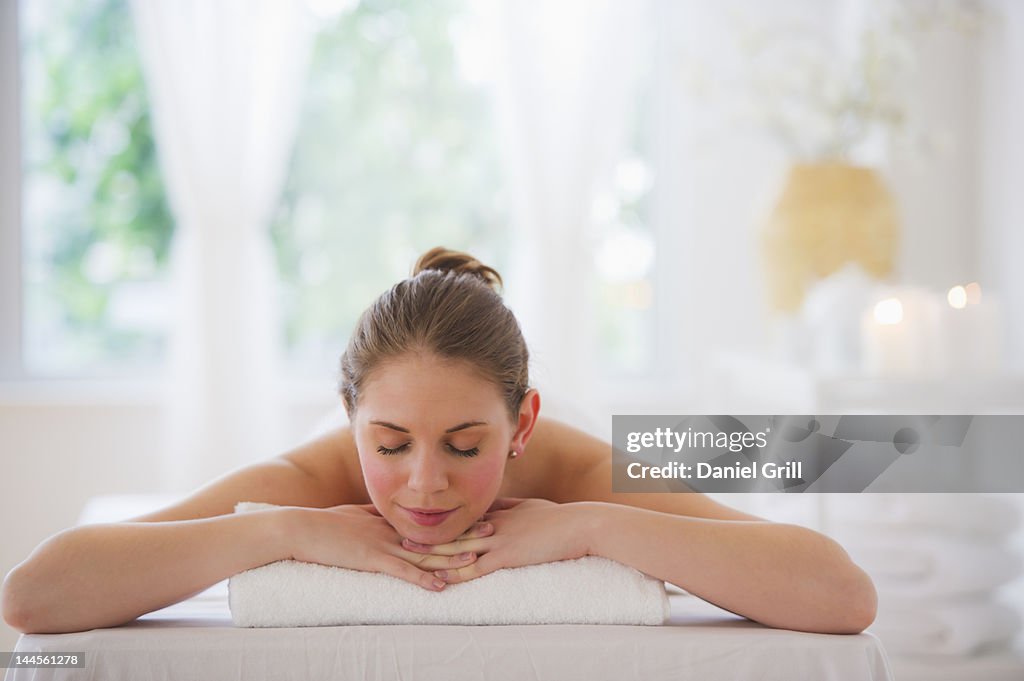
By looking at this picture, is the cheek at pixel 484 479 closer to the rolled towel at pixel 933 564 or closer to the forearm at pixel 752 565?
the forearm at pixel 752 565

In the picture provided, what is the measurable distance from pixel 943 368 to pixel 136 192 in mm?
2552

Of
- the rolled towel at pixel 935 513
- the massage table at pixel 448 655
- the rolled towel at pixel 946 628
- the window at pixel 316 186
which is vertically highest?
the window at pixel 316 186

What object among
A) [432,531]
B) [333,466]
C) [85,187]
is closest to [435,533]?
[432,531]

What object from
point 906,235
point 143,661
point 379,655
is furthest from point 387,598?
point 906,235

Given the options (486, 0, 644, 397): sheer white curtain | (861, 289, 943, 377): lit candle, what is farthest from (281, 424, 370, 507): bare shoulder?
(486, 0, 644, 397): sheer white curtain

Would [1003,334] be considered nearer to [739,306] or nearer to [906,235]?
[906,235]

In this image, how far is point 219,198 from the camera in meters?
2.99

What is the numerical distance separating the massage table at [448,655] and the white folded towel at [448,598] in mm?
27

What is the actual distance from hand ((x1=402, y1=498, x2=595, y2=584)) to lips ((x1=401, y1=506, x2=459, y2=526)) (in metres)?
0.03

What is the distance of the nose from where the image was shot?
989mm

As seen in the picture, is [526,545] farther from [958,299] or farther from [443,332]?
[958,299]

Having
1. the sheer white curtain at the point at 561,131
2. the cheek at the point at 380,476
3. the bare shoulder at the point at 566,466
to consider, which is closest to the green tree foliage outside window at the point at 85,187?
the sheer white curtain at the point at 561,131

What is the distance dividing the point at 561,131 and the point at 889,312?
4.04 ft

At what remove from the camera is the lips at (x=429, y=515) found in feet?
3.33
